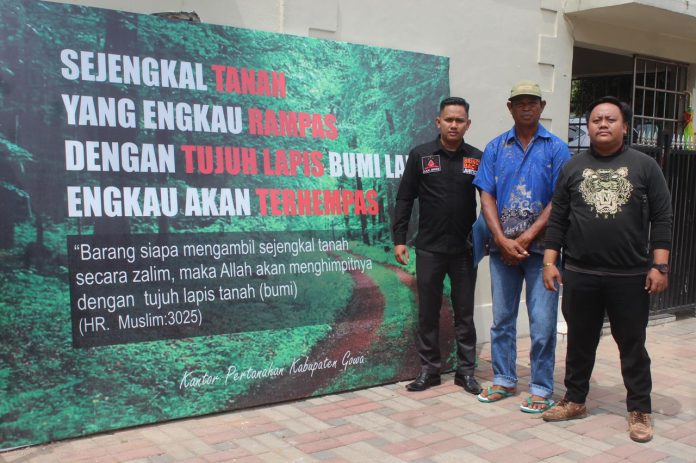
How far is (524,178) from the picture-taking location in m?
4.52

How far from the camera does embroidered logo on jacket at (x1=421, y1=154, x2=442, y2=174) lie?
4.76 metres

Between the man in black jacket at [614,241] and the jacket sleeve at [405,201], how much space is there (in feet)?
3.38

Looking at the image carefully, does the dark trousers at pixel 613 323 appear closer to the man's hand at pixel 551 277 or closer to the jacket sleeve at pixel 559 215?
the man's hand at pixel 551 277

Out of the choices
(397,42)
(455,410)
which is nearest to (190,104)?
(397,42)

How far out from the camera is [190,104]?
4137mm

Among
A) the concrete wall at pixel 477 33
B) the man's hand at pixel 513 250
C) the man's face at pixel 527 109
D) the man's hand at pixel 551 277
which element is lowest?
the man's hand at pixel 551 277

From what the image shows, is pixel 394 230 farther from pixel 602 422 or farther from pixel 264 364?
pixel 602 422

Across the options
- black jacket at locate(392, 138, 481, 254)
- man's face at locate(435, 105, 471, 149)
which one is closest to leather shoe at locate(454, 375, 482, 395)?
black jacket at locate(392, 138, 481, 254)

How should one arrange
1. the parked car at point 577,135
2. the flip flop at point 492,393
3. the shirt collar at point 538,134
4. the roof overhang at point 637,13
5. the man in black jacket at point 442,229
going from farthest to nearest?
the parked car at point 577,135 < the roof overhang at point 637,13 < the man in black jacket at point 442,229 < the flip flop at point 492,393 < the shirt collar at point 538,134

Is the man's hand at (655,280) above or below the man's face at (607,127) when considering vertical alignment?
below

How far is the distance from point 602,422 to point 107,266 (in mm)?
3261

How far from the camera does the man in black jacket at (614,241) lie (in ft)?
13.0

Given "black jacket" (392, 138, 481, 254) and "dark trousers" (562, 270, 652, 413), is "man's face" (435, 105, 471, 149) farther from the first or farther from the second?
"dark trousers" (562, 270, 652, 413)

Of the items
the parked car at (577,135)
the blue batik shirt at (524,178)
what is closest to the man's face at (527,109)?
the blue batik shirt at (524,178)
